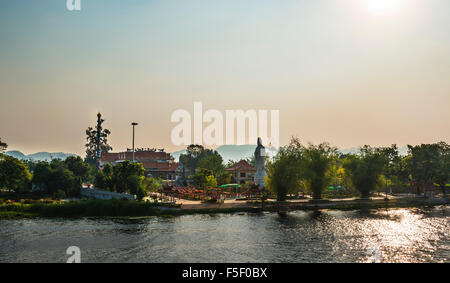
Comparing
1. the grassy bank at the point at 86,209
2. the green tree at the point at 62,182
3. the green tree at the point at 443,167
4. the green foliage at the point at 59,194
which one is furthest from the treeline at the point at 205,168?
the green tree at the point at 443,167

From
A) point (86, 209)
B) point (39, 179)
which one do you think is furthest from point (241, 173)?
point (86, 209)

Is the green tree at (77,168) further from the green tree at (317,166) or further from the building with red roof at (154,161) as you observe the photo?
the green tree at (317,166)

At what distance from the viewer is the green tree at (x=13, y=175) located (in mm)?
67875

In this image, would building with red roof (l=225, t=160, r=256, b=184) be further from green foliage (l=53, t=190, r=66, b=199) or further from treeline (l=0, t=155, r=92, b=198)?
green foliage (l=53, t=190, r=66, b=199)

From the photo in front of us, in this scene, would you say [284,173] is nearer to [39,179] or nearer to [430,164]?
[430,164]

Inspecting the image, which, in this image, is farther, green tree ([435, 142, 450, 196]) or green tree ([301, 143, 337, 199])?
green tree ([435, 142, 450, 196])

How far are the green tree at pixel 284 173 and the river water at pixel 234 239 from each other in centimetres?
1167

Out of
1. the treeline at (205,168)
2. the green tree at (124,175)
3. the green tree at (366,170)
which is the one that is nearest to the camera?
the green tree at (124,175)

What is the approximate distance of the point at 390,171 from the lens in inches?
3329

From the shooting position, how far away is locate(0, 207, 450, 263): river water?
1154 inches

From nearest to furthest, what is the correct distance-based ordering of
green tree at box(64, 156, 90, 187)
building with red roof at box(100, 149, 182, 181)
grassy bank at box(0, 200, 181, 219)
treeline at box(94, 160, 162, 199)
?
grassy bank at box(0, 200, 181, 219) → treeline at box(94, 160, 162, 199) → green tree at box(64, 156, 90, 187) → building with red roof at box(100, 149, 182, 181)

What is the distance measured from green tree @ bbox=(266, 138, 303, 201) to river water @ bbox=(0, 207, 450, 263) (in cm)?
1167

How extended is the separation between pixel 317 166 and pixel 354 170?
10.6 m

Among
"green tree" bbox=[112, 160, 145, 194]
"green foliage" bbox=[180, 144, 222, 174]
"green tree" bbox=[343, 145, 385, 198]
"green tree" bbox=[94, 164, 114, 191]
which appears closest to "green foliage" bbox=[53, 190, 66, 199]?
"green tree" bbox=[94, 164, 114, 191]
